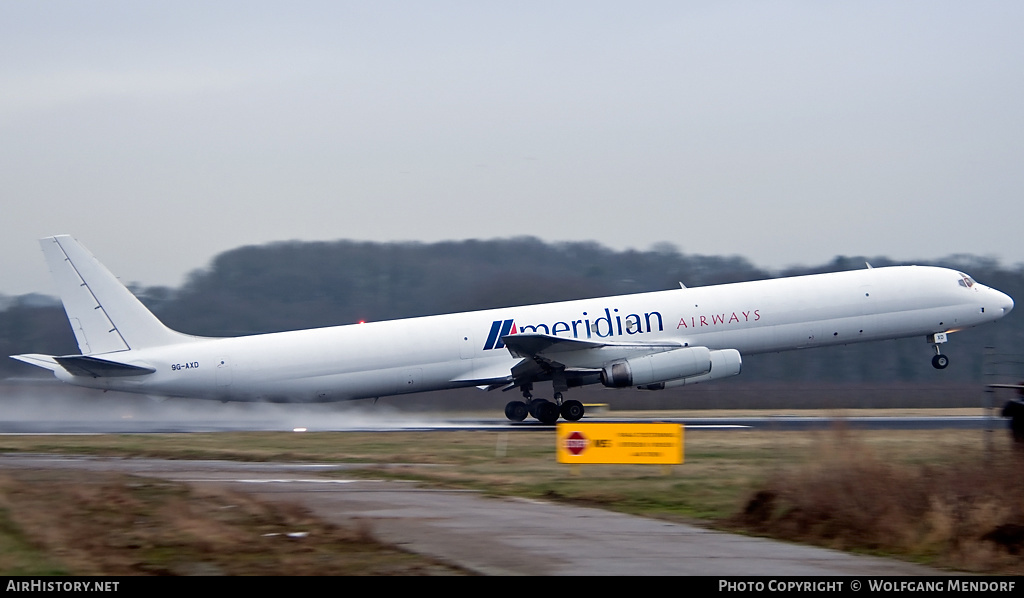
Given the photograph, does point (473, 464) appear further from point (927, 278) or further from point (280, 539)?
point (927, 278)

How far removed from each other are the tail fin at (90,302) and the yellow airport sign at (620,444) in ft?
56.4

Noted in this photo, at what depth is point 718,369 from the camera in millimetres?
29688

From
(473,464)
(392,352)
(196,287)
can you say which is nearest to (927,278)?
(392,352)

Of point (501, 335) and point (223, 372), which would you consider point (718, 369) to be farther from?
point (223, 372)

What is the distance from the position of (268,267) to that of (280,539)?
46877 millimetres

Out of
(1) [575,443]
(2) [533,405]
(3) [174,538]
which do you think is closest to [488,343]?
(2) [533,405]

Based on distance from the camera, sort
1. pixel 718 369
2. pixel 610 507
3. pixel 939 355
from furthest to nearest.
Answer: pixel 939 355, pixel 718 369, pixel 610 507

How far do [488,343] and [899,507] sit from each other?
2016cm

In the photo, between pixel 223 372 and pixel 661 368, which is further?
pixel 223 372

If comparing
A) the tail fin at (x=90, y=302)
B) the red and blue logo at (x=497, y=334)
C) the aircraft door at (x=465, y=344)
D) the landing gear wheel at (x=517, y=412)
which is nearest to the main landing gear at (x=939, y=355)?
the landing gear wheel at (x=517, y=412)

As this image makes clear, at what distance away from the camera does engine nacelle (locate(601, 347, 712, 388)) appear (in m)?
29.2

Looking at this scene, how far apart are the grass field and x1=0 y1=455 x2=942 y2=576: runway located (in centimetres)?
54

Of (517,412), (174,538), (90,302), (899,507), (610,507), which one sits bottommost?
(610,507)

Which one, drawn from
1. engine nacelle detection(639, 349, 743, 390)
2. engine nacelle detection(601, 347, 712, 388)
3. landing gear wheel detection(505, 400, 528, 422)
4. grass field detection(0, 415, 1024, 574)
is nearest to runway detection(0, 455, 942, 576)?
grass field detection(0, 415, 1024, 574)
